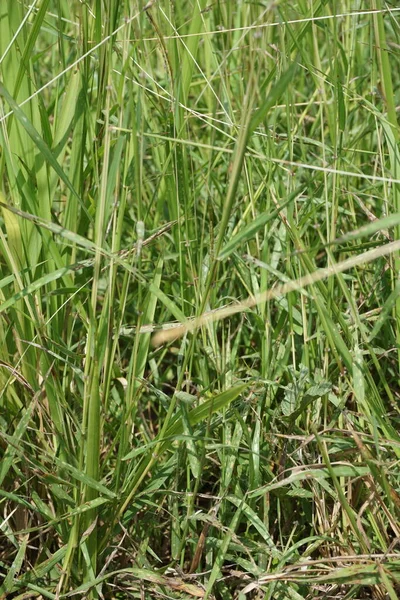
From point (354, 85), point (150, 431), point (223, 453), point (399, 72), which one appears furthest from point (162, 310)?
point (399, 72)

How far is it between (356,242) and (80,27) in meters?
0.57

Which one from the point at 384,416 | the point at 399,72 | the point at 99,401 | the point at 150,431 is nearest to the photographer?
the point at 99,401

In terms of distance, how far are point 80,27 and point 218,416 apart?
1.94ft

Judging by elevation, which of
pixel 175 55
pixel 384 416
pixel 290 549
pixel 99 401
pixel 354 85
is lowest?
pixel 290 549

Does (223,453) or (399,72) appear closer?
(223,453)

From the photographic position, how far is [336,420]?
1187 mm

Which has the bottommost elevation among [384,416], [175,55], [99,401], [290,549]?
[290,549]

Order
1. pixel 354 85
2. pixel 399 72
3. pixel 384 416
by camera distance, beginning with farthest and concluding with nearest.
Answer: pixel 399 72 < pixel 354 85 < pixel 384 416

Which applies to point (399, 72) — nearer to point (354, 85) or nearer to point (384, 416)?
point (354, 85)

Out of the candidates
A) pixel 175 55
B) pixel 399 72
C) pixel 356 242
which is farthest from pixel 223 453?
pixel 399 72

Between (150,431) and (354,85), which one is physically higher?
(354,85)

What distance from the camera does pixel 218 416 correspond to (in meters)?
1.15

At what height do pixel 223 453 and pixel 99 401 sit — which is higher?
pixel 99 401

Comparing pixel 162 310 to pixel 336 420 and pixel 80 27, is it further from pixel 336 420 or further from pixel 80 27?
pixel 80 27
